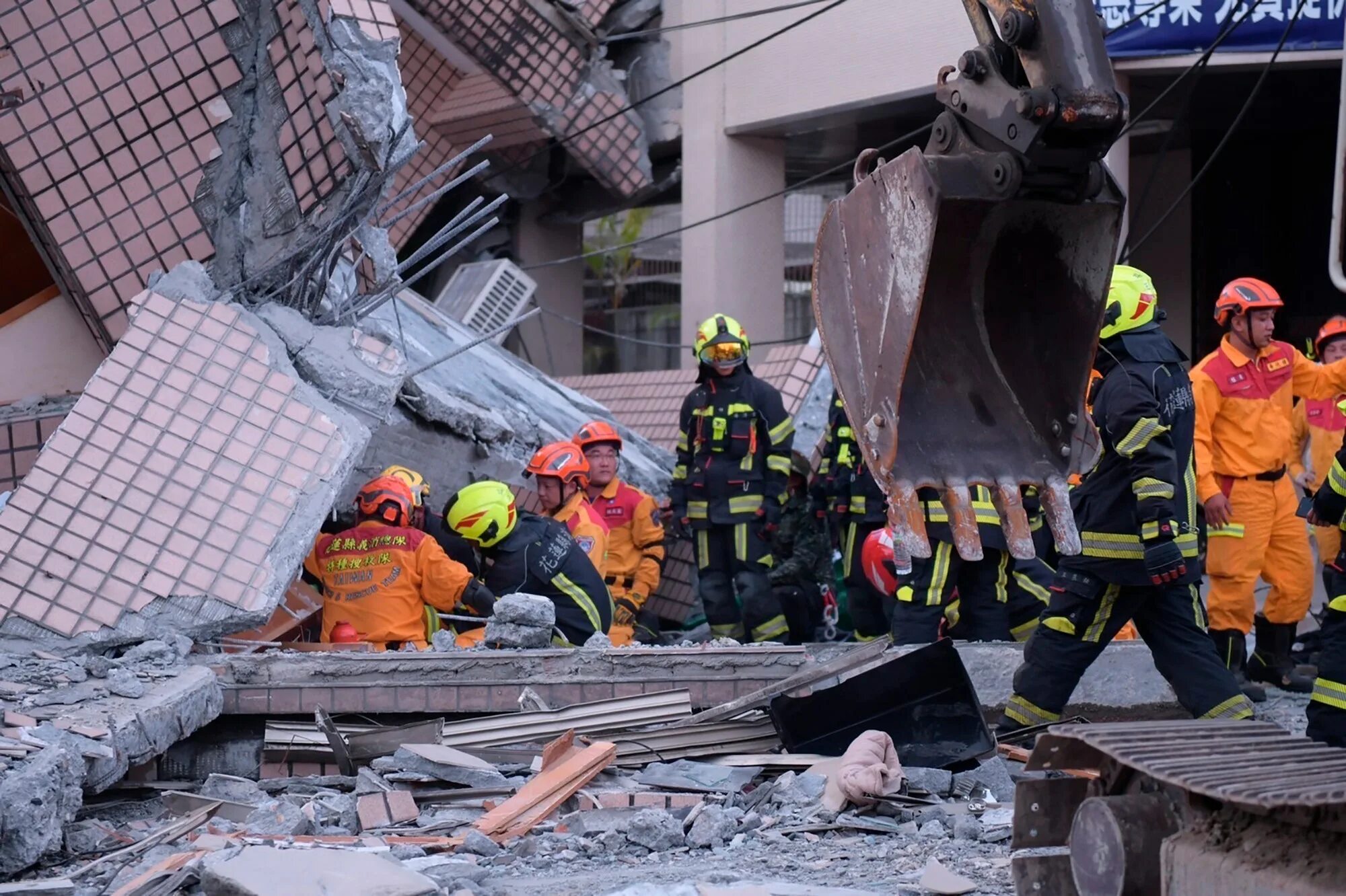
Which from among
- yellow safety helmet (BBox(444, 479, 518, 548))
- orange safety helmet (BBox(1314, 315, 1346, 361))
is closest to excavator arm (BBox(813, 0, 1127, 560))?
yellow safety helmet (BBox(444, 479, 518, 548))

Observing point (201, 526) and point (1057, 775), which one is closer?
point (1057, 775)

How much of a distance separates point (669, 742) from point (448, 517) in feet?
7.37

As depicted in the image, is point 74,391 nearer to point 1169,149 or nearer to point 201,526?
point 201,526

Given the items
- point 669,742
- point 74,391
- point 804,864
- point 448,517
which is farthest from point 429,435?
point 804,864

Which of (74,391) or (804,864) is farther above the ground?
(74,391)

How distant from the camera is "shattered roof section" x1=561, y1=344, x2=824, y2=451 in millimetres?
10133

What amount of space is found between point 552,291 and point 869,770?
1005 cm

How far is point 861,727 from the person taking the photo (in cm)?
548

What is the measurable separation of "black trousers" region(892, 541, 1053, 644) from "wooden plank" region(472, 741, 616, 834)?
230 centimetres

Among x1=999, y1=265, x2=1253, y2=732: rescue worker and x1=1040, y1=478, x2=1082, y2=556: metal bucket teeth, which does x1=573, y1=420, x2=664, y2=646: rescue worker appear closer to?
x1=999, y1=265, x2=1253, y2=732: rescue worker

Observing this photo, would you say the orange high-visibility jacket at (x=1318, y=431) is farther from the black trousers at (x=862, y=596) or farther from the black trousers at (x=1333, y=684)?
the black trousers at (x=1333, y=684)

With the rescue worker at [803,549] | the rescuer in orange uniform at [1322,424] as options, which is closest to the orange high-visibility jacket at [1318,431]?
the rescuer in orange uniform at [1322,424]

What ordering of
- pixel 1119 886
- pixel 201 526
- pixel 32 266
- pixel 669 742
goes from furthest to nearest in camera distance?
pixel 32 266 → pixel 201 526 → pixel 669 742 → pixel 1119 886

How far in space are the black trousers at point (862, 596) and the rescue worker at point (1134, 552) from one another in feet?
8.89
